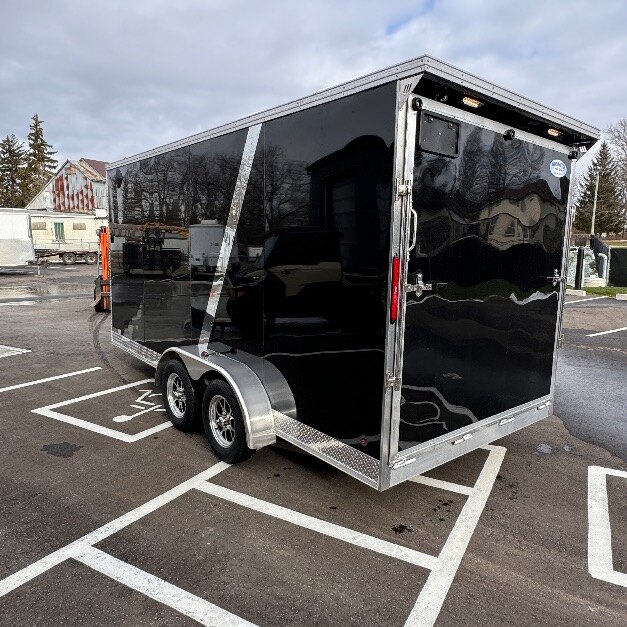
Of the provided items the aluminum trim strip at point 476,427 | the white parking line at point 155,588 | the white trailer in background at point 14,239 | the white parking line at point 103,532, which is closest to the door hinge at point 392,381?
the aluminum trim strip at point 476,427

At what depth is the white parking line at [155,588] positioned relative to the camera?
2.52 metres

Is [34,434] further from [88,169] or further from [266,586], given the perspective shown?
[88,169]

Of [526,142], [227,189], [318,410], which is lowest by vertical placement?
[318,410]

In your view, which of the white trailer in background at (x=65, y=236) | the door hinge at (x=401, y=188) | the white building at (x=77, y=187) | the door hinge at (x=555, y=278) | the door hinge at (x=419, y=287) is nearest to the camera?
the door hinge at (x=401, y=188)

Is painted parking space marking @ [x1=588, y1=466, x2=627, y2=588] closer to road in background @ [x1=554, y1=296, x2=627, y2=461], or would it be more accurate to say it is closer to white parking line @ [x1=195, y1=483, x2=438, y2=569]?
road in background @ [x1=554, y1=296, x2=627, y2=461]

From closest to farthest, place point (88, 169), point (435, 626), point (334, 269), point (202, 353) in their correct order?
point (435, 626) < point (334, 269) < point (202, 353) < point (88, 169)

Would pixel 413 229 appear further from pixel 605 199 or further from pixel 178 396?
pixel 605 199

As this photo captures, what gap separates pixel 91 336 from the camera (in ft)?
31.9

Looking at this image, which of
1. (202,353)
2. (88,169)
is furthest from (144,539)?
(88,169)

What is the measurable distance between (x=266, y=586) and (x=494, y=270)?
2521 millimetres

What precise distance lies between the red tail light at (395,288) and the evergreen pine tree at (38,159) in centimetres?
5762

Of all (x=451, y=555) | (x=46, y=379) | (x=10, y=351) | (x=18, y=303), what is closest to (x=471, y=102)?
(x=451, y=555)

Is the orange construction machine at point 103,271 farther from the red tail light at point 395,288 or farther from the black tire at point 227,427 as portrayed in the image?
the red tail light at point 395,288

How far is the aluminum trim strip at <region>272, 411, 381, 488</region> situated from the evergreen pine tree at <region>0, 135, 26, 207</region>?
57.9 metres
